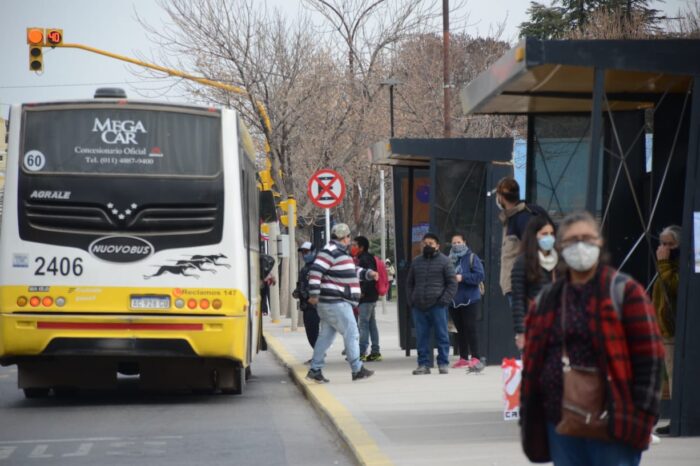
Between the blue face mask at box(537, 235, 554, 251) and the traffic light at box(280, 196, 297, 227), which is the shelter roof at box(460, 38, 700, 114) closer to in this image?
the blue face mask at box(537, 235, 554, 251)

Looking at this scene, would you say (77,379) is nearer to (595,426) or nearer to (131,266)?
(131,266)

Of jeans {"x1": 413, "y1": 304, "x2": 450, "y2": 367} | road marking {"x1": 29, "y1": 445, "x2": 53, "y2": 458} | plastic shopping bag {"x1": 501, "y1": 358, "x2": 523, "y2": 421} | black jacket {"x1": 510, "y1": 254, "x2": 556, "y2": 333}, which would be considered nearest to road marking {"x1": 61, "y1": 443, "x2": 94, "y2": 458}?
road marking {"x1": 29, "y1": 445, "x2": 53, "y2": 458}

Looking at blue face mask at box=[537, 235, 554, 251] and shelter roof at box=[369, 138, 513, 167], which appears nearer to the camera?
blue face mask at box=[537, 235, 554, 251]

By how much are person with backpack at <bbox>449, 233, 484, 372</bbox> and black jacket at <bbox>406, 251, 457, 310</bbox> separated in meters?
0.41

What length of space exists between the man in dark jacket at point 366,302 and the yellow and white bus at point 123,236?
494cm

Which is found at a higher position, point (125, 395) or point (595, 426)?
point (595, 426)

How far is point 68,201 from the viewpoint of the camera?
13859 mm

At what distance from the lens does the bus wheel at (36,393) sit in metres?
15.2

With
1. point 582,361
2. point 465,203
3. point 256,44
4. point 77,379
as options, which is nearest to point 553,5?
point 256,44

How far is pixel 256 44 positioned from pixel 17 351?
2178 centimetres

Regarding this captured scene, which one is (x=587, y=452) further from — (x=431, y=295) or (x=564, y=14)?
(x=564, y=14)

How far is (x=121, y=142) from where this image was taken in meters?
14.1

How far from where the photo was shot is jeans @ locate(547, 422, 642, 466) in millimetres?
5234

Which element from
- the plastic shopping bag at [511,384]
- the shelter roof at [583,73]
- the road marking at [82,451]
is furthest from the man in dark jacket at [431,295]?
the plastic shopping bag at [511,384]
